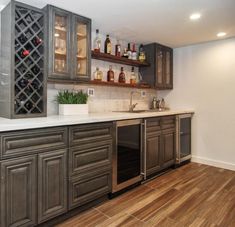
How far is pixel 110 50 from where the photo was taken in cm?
301

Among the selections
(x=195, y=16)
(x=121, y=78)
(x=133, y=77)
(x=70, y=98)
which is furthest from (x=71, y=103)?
(x=195, y=16)

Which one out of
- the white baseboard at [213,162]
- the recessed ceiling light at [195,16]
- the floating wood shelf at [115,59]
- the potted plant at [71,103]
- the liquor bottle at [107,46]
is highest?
the recessed ceiling light at [195,16]

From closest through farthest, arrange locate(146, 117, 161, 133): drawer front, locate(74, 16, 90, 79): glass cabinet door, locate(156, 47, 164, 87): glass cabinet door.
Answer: locate(74, 16, 90, 79): glass cabinet door → locate(146, 117, 161, 133): drawer front → locate(156, 47, 164, 87): glass cabinet door

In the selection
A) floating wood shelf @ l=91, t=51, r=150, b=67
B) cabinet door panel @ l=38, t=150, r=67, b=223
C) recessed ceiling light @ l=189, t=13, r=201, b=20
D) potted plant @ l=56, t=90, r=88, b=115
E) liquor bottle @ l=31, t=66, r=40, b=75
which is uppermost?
recessed ceiling light @ l=189, t=13, r=201, b=20

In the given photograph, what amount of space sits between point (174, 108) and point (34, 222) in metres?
3.04

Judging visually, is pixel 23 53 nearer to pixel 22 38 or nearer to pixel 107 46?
pixel 22 38

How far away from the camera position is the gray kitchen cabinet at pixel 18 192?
151 cm

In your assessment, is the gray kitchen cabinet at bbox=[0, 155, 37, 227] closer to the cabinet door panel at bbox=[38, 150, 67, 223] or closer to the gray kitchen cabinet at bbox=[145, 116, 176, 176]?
the cabinet door panel at bbox=[38, 150, 67, 223]

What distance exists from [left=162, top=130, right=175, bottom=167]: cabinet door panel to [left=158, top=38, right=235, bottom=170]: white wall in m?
0.70

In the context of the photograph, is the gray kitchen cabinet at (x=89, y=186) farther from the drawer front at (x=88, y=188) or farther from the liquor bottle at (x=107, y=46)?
the liquor bottle at (x=107, y=46)

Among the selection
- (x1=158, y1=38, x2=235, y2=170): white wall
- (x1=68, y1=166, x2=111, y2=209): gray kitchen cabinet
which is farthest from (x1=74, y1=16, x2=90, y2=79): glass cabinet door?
(x1=158, y1=38, x2=235, y2=170): white wall

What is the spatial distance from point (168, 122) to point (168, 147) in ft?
1.27

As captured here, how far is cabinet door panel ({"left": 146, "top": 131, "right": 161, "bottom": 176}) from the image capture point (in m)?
2.75

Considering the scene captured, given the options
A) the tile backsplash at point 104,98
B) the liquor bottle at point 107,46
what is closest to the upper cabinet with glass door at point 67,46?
the tile backsplash at point 104,98
